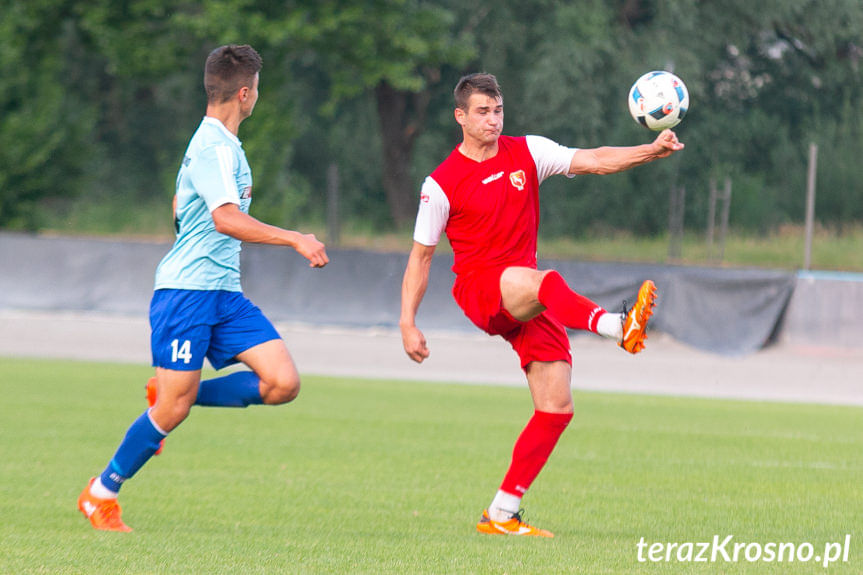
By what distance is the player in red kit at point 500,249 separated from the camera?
6250 millimetres

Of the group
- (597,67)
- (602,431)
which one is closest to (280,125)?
(597,67)

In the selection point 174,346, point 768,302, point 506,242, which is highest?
point 506,242

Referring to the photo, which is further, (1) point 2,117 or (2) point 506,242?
(1) point 2,117

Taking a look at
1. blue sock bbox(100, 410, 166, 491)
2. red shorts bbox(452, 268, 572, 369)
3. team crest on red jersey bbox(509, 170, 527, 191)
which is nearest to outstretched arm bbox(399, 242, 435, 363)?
red shorts bbox(452, 268, 572, 369)

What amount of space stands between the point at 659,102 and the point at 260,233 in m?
2.31

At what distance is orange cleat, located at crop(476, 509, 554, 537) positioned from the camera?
20.5ft

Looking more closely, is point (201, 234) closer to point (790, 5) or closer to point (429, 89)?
point (790, 5)

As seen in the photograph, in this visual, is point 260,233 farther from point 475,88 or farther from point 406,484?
point 406,484

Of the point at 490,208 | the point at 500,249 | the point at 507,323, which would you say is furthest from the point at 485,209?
the point at 507,323

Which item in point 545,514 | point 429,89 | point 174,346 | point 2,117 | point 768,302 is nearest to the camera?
point 174,346

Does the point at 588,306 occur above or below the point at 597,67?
below

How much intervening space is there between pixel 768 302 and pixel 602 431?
8.81m

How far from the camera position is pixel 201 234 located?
6.01 metres

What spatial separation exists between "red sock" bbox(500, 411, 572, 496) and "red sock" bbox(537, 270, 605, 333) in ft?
2.01
